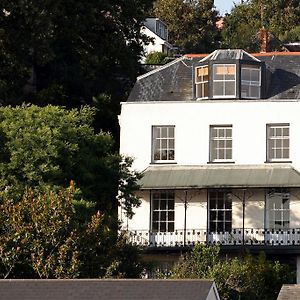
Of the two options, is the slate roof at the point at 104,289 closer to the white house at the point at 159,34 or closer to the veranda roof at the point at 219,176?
the veranda roof at the point at 219,176

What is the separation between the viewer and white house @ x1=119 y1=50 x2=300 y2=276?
7144 centimetres

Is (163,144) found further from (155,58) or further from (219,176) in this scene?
(155,58)

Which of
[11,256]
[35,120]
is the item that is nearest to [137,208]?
[35,120]

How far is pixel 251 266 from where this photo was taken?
66.9m

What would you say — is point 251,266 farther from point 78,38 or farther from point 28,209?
point 78,38

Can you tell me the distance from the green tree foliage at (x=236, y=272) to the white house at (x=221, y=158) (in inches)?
107

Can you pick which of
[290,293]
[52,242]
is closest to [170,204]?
[52,242]

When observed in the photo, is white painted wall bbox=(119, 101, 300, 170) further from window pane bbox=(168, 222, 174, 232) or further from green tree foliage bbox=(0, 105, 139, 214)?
Answer: green tree foliage bbox=(0, 105, 139, 214)

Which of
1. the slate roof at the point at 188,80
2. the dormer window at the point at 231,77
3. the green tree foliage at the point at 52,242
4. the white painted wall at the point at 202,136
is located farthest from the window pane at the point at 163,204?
the green tree foliage at the point at 52,242

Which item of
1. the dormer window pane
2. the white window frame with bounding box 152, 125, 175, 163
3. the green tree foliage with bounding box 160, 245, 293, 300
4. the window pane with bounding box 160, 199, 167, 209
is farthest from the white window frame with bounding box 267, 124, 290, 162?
the green tree foliage with bounding box 160, 245, 293, 300

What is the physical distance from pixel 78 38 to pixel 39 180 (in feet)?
61.4

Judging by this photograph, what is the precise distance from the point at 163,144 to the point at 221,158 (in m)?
2.51

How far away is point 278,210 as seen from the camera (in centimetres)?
7181

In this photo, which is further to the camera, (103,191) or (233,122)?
(233,122)
